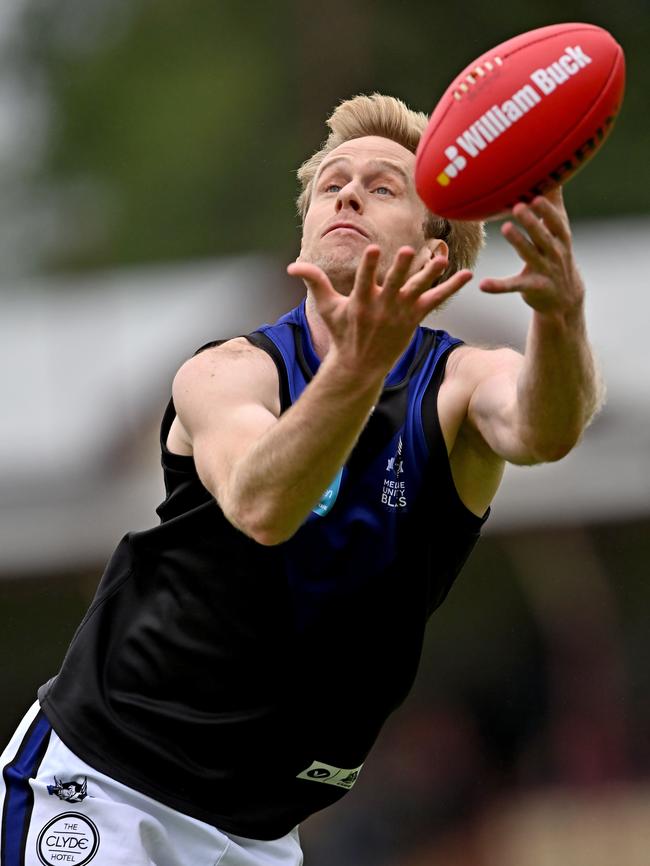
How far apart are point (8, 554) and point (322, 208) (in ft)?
19.1

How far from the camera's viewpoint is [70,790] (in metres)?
3.69

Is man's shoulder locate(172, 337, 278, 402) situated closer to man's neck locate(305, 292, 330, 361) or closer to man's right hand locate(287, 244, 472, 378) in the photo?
man's neck locate(305, 292, 330, 361)

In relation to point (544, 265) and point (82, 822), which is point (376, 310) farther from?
point (82, 822)

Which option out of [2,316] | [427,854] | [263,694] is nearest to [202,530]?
[263,694]

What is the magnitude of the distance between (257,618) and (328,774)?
1.93 feet

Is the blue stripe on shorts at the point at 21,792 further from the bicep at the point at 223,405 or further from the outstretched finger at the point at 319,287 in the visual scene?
the outstretched finger at the point at 319,287

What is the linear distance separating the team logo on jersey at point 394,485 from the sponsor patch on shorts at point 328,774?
0.81m

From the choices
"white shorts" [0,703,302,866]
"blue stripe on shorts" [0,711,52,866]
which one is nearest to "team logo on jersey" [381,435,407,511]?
"white shorts" [0,703,302,866]

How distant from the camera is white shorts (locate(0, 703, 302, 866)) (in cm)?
362

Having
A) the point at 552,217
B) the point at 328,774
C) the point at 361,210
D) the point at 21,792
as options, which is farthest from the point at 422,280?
the point at 21,792

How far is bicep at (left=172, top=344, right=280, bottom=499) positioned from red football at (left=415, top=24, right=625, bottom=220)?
27.3 inches

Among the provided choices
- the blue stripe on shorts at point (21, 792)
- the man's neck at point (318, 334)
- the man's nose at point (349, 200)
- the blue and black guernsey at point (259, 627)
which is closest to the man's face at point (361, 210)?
the man's nose at point (349, 200)

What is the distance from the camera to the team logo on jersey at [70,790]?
3674mm

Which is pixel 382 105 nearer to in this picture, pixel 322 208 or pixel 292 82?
pixel 322 208
